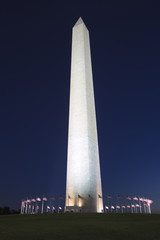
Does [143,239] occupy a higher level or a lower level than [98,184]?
lower

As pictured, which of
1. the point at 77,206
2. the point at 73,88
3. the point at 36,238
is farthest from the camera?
the point at 73,88

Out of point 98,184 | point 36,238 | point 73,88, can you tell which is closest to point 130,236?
point 36,238

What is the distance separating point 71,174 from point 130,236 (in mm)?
24216

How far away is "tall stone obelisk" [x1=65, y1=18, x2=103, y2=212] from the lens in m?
31.1

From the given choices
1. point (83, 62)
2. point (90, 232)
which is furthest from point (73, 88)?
point (90, 232)

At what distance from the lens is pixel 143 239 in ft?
28.6

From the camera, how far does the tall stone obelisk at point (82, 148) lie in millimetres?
31094

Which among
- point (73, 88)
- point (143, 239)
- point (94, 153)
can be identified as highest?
point (73, 88)

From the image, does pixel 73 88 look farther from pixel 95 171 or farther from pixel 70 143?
pixel 95 171

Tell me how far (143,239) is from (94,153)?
2576 cm

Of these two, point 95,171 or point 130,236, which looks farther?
point 95,171

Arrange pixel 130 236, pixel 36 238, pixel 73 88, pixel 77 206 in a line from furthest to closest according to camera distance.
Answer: pixel 73 88 < pixel 77 206 < pixel 130 236 < pixel 36 238

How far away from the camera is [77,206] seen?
30.3 meters

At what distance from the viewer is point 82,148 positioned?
33.2 m
